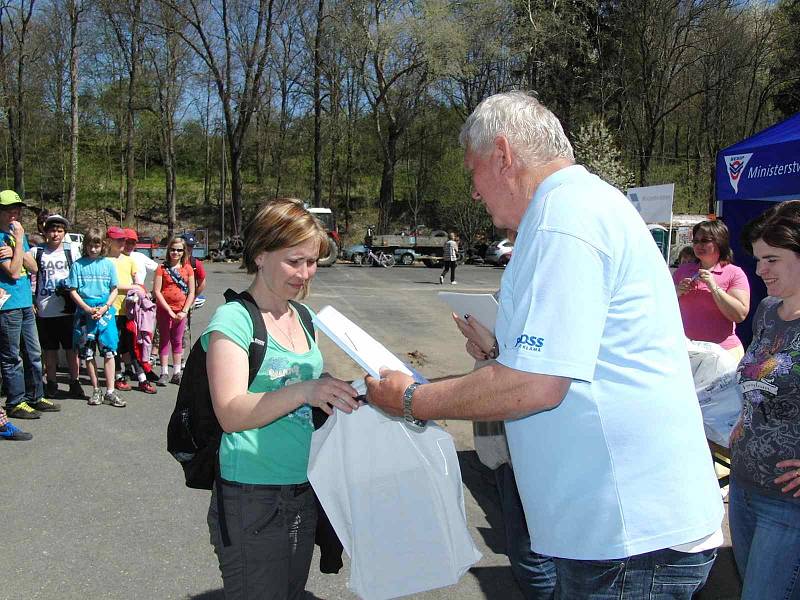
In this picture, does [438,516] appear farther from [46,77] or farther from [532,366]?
[46,77]

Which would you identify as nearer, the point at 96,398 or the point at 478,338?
the point at 478,338

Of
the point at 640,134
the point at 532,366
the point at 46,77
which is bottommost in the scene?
the point at 532,366

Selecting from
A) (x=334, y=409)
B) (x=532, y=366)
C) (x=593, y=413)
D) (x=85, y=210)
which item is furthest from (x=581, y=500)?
(x=85, y=210)

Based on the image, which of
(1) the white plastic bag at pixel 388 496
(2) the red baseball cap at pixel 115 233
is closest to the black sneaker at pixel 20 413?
(2) the red baseball cap at pixel 115 233

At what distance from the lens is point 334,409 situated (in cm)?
192

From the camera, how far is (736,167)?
20.4ft

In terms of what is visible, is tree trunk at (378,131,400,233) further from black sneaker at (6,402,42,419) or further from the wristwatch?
the wristwatch

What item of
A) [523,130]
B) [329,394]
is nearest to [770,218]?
[523,130]

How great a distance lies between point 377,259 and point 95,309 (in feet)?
84.1

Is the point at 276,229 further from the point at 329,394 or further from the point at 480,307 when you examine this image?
the point at 480,307

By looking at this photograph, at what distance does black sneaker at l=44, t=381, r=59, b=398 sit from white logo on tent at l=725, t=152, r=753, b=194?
678 cm

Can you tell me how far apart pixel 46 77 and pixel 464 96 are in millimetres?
25914

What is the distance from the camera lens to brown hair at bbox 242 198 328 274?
7.04 ft

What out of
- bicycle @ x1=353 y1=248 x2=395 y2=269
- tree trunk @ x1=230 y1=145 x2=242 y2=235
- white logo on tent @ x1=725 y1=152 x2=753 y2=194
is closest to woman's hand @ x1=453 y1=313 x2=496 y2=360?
white logo on tent @ x1=725 y1=152 x2=753 y2=194
